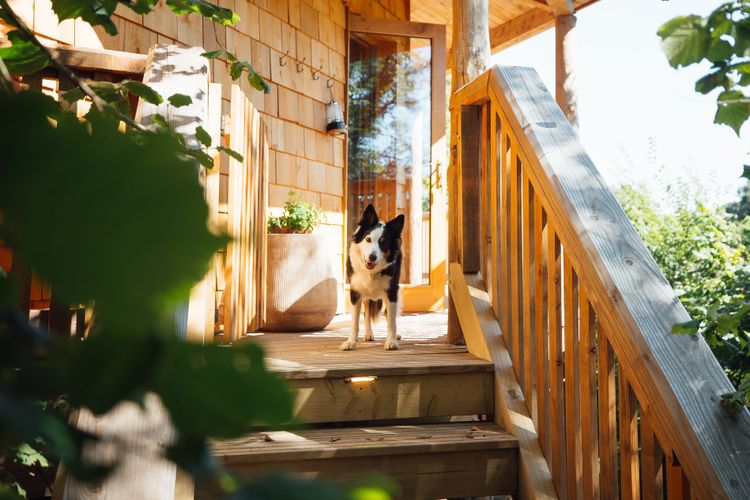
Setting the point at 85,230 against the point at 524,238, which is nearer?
the point at 85,230

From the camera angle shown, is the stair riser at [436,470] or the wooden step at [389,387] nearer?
the stair riser at [436,470]

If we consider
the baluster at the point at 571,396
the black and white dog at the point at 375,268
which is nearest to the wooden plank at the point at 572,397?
the baluster at the point at 571,396

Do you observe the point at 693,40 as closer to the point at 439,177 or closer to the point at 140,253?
the point at 140,253

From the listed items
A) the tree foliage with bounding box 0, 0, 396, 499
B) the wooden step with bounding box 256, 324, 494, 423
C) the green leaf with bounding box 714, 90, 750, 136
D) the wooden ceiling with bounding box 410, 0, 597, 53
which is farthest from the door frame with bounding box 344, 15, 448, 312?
the tree foliage with bounding box 0, 0, 396, 499

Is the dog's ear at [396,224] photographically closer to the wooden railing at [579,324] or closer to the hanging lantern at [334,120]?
the wooden railing at [579,324]

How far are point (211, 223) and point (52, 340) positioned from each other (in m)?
0.09

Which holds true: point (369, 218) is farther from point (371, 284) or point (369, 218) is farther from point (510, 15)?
point (510, 15)

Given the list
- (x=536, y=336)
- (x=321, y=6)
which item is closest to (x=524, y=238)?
(x=536, y=336)

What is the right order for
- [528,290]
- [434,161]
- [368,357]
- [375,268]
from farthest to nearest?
[434,161]
[375,268]
[368,357]
[528,290]

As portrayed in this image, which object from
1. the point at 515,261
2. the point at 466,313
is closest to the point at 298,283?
the point at 466,313

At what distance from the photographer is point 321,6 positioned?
18.4 feet

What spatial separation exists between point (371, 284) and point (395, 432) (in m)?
1.53

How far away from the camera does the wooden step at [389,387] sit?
2074 mm

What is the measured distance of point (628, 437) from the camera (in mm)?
1494
